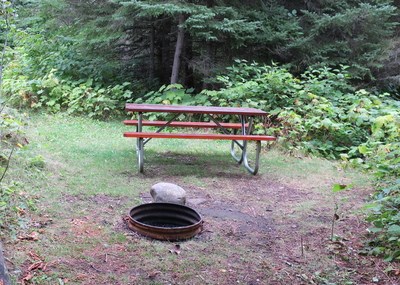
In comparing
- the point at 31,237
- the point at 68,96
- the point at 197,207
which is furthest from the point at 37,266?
the point at 68,96

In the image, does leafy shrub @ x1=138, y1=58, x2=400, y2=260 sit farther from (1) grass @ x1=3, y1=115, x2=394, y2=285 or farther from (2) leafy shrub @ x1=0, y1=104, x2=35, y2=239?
(2) leafy shrub @ x1=0, y1=104, x2=35, y2=239

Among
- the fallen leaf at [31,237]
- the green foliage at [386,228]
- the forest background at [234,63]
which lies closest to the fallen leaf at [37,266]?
the fallen leaf at [31,237]

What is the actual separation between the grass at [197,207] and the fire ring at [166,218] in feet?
0.23

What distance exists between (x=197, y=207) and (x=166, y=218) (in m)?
0.45

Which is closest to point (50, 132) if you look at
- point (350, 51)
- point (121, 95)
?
point (121, 95)

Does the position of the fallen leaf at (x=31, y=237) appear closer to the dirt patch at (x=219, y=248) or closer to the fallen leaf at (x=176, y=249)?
the dirt patch at (x=219, y=248)

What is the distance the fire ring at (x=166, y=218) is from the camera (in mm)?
3170

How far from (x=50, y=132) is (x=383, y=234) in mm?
5497

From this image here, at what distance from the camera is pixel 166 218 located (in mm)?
3645

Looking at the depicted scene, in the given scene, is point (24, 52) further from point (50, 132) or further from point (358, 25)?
point (358, 25)

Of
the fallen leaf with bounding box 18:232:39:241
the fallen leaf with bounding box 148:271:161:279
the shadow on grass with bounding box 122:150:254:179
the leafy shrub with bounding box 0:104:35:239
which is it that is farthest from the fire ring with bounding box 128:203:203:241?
the shadow on grass with bounding box 122:150:254:179

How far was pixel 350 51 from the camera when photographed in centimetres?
882

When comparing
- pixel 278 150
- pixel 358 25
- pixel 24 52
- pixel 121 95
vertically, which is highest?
pixel 358 25

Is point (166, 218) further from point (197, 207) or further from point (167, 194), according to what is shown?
point (197, 207)
